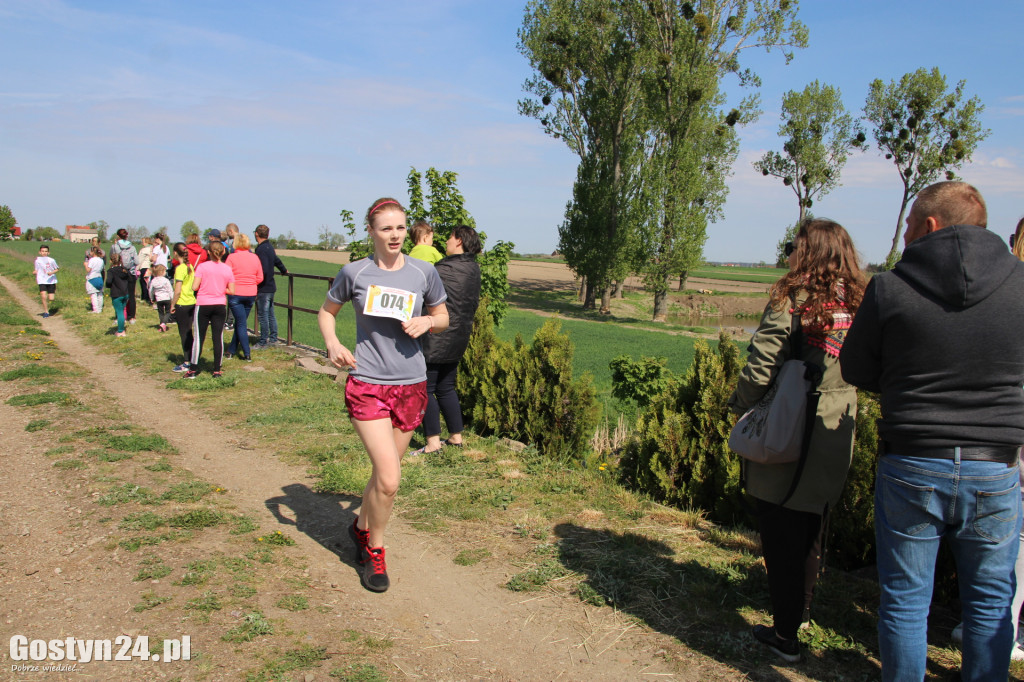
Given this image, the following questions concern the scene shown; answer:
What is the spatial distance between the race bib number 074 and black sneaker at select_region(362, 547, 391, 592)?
128 centimetres

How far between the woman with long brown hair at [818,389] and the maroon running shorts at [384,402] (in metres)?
1.70

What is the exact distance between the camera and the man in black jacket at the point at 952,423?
2.26 meters

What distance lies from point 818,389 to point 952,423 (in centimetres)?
71

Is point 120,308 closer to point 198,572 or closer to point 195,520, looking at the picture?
point 195,520

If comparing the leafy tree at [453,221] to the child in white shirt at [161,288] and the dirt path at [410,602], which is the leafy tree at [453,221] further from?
the child in white shirt at [161,288]

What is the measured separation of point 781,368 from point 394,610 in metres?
2.21

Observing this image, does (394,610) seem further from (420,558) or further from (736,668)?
(736,668)

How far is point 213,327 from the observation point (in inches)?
372

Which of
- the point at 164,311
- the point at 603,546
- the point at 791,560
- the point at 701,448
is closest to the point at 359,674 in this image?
the point at 603,546

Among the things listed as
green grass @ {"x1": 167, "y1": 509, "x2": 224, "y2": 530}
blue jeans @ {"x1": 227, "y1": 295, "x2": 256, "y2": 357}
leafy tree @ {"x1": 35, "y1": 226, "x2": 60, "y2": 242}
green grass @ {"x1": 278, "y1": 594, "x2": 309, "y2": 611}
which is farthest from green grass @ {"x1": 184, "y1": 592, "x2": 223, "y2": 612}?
leafy tree @ {"x1": 35, "y1": 226, "x2": 60, "y2": 242}

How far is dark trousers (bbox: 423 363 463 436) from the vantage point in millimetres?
5961

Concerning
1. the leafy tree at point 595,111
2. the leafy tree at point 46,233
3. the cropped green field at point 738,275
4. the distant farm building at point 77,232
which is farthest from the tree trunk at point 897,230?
the leafy tree at point 46,233

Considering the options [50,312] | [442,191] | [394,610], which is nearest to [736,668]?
[394,610]

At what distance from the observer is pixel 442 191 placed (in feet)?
29.8
